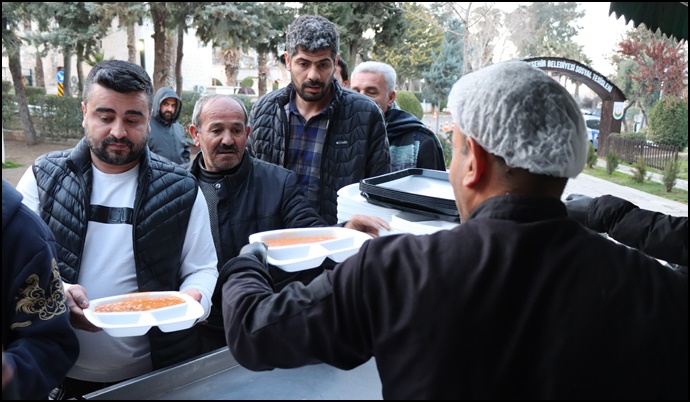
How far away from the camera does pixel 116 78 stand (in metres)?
1.83

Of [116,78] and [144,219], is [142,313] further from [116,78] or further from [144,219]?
[116,78]

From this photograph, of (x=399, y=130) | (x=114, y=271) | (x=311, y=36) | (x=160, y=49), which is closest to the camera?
(x=114, y=271)

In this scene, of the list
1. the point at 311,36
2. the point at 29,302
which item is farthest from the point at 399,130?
the point at 29,302

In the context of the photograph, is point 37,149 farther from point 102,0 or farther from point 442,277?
point 442,277

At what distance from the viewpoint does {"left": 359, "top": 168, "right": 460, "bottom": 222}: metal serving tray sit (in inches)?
67.2

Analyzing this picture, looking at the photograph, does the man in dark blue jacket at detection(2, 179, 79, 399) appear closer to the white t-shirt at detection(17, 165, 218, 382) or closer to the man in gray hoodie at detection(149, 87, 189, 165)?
the white t-shirt at detection(17, 165, 218, 382)

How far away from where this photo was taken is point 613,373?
928mm

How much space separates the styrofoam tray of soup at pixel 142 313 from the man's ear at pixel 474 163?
0.84 meters

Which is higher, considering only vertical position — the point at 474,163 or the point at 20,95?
the point at 474,163

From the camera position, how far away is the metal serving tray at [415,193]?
171 cm

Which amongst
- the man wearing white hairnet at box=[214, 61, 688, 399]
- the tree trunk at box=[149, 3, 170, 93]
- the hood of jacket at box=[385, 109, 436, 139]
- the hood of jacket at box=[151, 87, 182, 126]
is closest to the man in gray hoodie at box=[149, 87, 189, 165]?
the hood of jacket at box=[151, 87, 182, 126]

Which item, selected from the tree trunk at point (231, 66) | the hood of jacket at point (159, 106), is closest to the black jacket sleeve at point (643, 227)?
the hood of jacket at point (159, 106)

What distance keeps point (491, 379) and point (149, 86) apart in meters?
1.55

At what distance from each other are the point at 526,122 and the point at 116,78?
140 centimetres
